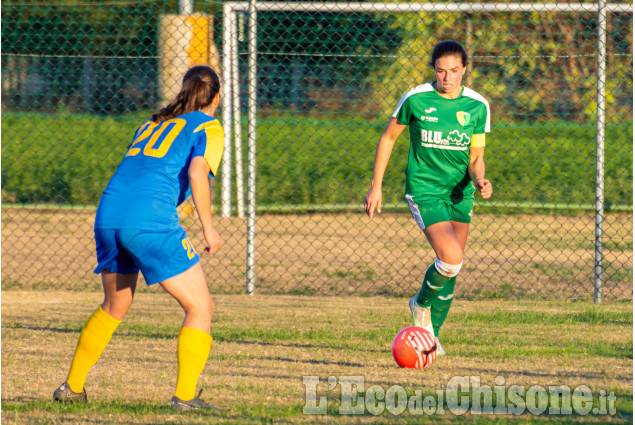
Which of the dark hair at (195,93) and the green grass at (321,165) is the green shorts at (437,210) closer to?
the dark hair at (195,93)

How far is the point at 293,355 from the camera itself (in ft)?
17.4

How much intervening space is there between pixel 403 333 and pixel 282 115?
1217 centimetres

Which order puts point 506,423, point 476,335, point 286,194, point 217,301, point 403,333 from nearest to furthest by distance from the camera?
point 506,423 < point 403,333 < point 476,335 < point 217,301 < point 286,194

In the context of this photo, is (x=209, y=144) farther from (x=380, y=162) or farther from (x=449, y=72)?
(x=449, y=72)

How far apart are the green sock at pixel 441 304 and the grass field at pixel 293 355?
21 cm

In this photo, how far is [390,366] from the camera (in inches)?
194

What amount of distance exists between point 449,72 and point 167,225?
83.3 inches

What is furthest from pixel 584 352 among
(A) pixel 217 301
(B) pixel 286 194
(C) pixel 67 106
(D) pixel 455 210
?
(C) pixel 67 106

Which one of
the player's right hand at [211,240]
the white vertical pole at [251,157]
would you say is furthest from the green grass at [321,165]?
the player's right hand at [211,240]

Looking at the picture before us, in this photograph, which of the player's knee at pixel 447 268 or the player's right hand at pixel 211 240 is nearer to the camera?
the player's right hand at pixel 211 240

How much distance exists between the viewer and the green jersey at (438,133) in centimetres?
514

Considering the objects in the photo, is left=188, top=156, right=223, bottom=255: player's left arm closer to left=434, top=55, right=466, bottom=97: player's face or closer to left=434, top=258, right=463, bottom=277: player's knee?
left=434, top=258, right=463, bottom=277: player's knee

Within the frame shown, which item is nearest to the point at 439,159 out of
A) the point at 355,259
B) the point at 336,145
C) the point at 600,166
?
the point at 600,166

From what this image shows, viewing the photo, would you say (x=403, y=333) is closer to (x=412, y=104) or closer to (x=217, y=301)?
(x=412, y=104)
